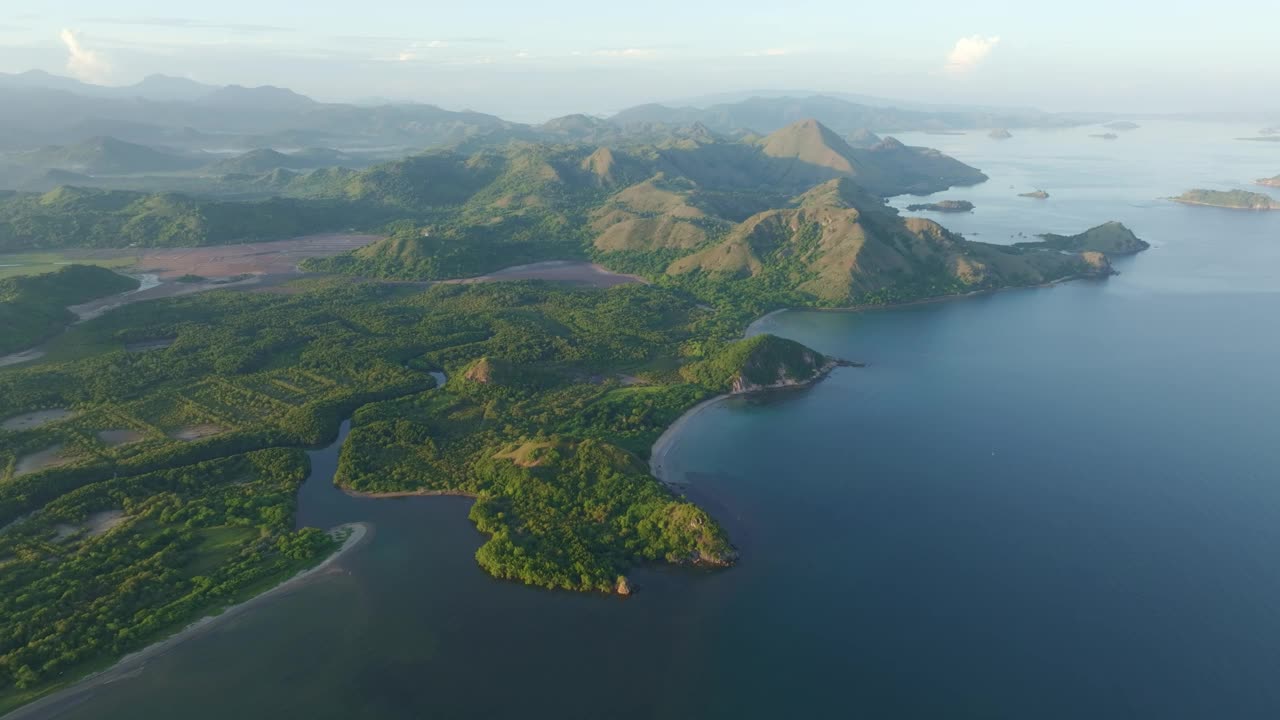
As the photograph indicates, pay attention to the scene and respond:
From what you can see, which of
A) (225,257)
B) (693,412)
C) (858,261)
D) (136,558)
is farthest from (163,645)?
(225,257)

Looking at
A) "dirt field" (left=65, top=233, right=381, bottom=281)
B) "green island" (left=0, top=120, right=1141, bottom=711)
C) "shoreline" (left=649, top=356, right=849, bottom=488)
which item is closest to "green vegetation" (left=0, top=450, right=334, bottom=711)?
"green island" (left=0, top=120, right=1141, bottom=711)

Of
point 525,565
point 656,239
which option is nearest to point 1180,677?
point 525,565

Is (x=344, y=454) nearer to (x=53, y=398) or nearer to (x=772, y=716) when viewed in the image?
(x=53, y=398)

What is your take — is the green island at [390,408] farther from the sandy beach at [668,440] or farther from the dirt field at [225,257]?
the dirt field at [225,257]

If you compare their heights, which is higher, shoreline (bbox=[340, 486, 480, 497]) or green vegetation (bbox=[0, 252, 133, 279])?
green vegetation (bbox=[0, 252, 133, 279])

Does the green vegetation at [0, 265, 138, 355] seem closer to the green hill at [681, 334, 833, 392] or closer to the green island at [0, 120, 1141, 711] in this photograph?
the green island at [0, 120, 1141, 711]

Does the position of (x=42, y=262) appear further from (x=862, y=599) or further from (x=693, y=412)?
(x=862, y=599)

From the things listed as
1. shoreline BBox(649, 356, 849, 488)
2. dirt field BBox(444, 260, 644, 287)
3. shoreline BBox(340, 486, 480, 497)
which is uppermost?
dirt field BBox(444, 260, 644, 287)

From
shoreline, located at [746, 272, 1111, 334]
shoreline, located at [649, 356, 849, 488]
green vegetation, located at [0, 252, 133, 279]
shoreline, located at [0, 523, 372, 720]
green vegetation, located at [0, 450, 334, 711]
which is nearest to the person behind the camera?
shoreline, located at [0, 523, 372, 720]
